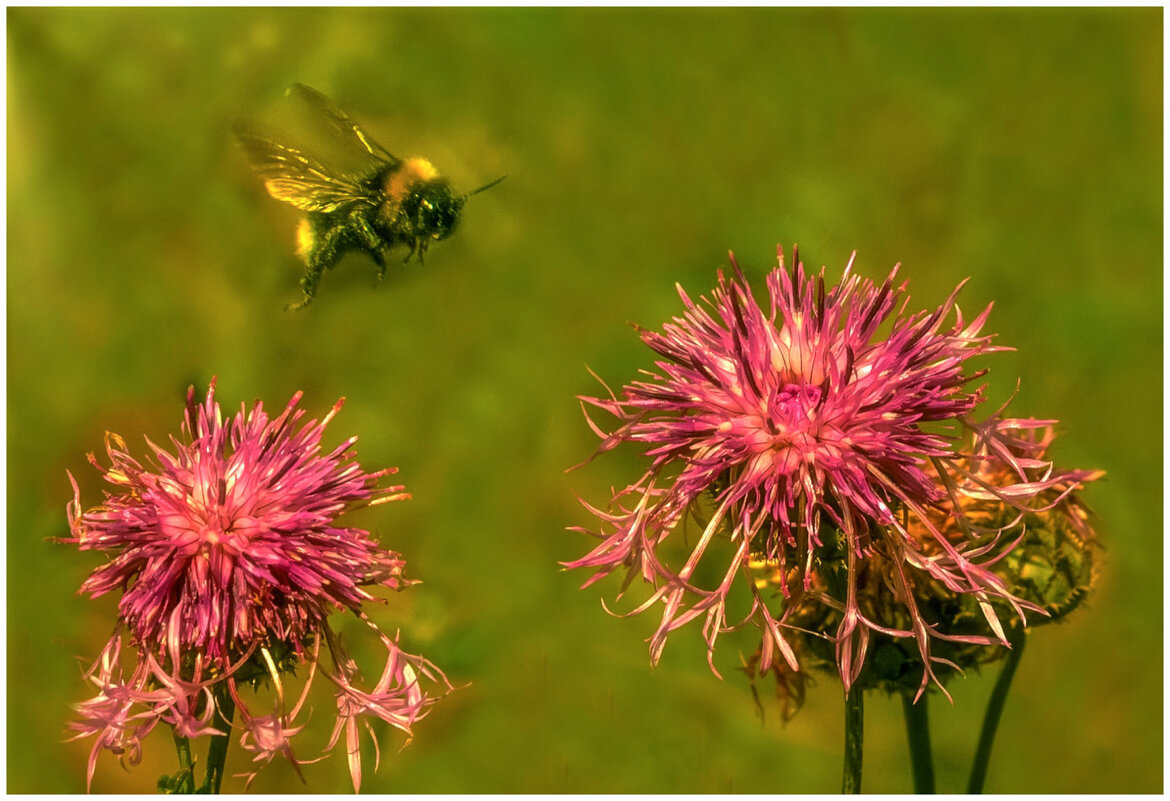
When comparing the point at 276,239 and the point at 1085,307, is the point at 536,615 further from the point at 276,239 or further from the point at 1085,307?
the point at 1085,307

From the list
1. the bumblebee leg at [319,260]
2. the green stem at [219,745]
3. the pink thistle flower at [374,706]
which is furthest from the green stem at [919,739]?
the bumblebee leg at [319,260]

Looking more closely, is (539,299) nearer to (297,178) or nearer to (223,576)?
(297,178)

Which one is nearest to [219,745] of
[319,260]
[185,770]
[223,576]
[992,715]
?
[185,770]

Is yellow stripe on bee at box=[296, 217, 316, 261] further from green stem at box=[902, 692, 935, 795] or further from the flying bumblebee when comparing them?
green stem at box=[902, 692, 935, 795]

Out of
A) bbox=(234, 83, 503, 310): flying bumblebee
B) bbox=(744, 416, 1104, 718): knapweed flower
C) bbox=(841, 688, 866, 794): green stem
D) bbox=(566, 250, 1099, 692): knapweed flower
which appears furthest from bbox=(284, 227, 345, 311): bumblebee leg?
bbox=(841, 688, 866, 794): green stem

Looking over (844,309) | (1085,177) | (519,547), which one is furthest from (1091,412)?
(519,547)

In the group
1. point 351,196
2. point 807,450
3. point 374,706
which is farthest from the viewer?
point 351,196
